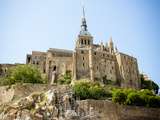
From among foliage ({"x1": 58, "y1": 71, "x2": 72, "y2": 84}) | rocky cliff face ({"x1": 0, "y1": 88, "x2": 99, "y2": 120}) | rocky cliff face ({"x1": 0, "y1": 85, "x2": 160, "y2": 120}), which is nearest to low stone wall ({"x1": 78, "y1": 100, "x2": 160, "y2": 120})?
rocky cliff face ({"x1": 0, "y1": 85, "x2": 160, "y2": 120})

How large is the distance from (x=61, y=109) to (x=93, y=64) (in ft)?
111

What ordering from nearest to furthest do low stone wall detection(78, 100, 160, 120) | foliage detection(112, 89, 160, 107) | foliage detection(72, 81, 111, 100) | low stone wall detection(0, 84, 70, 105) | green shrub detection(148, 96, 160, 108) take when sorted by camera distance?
1. low stone wall detection(78, 100, 160, 120)
2. low stone wall detection(0, 84, 70, 105)
3. foliage detection(112, 89, 160, 107)
4. foliage detection(72, 81, 111, 100)
5. green shrub detection(148, 96, 160, 108)

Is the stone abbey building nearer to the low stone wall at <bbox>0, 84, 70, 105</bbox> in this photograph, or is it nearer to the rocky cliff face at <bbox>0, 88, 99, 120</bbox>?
the low stone wall at <bbox>0, 84, 70, 105</bbox>

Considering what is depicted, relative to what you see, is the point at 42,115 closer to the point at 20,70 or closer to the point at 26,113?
the point at 26,113

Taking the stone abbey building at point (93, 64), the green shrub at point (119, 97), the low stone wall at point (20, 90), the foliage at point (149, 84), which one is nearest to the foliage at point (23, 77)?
the low stone wall at point (20, 90)

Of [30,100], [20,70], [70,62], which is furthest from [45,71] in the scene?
[30,100]

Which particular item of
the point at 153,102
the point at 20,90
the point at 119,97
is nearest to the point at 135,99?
the point at 119,97

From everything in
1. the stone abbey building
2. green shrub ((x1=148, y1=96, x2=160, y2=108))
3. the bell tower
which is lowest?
green shrub ((x1=148, y1=96, x2=160, y2=108))

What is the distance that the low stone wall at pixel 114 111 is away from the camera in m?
41.9

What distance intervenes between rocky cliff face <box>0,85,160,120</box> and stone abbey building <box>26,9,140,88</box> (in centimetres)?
2436

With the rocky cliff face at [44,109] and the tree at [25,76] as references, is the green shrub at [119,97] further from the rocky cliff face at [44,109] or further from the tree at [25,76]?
the tree at [25,76]

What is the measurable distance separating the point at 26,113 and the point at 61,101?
404 cm

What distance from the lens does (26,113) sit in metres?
36.8

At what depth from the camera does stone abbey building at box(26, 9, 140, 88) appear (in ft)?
232
